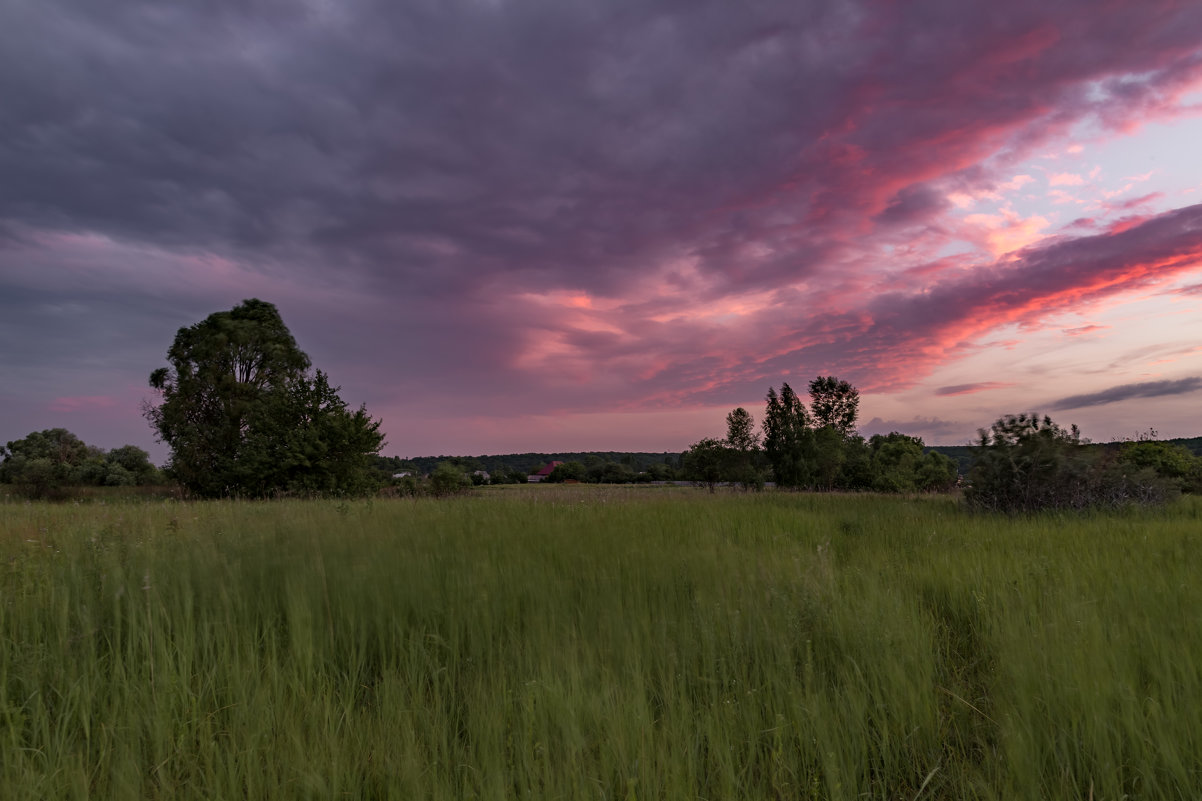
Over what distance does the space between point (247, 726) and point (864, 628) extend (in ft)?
11.8

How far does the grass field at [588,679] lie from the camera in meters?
2.28

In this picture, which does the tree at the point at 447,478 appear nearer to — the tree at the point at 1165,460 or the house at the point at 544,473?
the tree at the point at 1165,460

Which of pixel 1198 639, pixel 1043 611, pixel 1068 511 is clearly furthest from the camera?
pixel 1068 511

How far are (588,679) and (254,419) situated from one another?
31142 mm

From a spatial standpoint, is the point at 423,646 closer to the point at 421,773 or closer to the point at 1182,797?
the point at 421,773

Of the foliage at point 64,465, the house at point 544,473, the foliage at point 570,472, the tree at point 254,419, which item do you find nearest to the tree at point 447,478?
the tree at point 254,419

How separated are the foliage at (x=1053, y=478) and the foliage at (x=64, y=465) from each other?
45.1 m

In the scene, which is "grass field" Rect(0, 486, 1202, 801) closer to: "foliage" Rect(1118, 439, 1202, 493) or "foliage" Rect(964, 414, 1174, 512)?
"foliage" Rect(964, 414, 1174, 512)

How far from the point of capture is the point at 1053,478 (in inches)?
492

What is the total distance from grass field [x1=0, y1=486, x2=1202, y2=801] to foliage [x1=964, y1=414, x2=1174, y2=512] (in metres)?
8.07

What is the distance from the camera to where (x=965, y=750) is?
2.66m

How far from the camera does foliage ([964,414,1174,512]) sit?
1238cm

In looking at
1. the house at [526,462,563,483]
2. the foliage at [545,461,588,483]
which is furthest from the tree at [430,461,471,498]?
the house at [526,462,563,483]

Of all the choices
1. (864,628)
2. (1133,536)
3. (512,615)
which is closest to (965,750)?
(864,628)
